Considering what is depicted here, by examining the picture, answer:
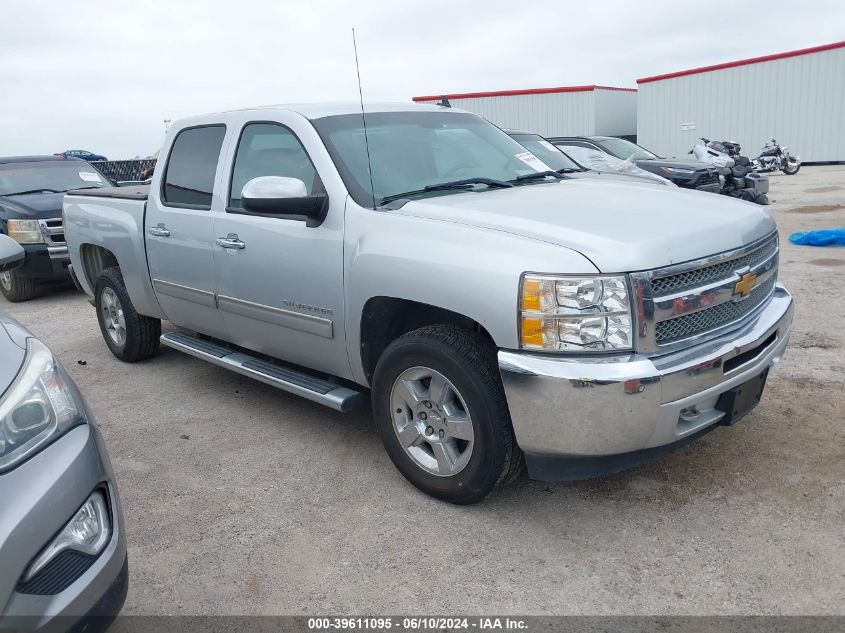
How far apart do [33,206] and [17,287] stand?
1010 mm

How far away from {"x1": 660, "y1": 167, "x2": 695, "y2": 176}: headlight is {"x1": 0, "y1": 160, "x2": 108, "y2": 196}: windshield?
856cm

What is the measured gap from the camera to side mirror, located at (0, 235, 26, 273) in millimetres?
3019

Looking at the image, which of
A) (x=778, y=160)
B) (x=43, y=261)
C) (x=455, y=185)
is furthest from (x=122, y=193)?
(x=778, y=160)

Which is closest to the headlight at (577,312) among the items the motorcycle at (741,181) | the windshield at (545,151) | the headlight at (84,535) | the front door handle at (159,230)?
the headlight at (84,535)

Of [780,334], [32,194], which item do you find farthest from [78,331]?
[780,334]

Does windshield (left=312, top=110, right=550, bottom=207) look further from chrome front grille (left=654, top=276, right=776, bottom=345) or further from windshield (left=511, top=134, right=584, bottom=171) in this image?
windshield (left=511, top=134, right=584, bottom=171)

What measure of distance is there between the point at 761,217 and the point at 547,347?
4.78ft

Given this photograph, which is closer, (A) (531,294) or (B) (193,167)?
(A) (531,294)

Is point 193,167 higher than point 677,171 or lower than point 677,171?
higher

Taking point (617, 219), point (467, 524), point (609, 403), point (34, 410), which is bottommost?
point (467, 524)

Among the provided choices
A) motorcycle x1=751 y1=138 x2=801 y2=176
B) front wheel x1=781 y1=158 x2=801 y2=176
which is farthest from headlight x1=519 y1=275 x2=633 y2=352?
front wheel x1=781 y1=158 x2=801 y2=176

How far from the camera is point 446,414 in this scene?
3.12 meters

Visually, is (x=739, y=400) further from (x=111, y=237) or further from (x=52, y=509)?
(x=111, y=237)

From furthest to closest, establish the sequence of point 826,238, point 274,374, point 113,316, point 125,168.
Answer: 1. point 125,168
2. point 826,238
3. point 113,316
4. point 274,374
